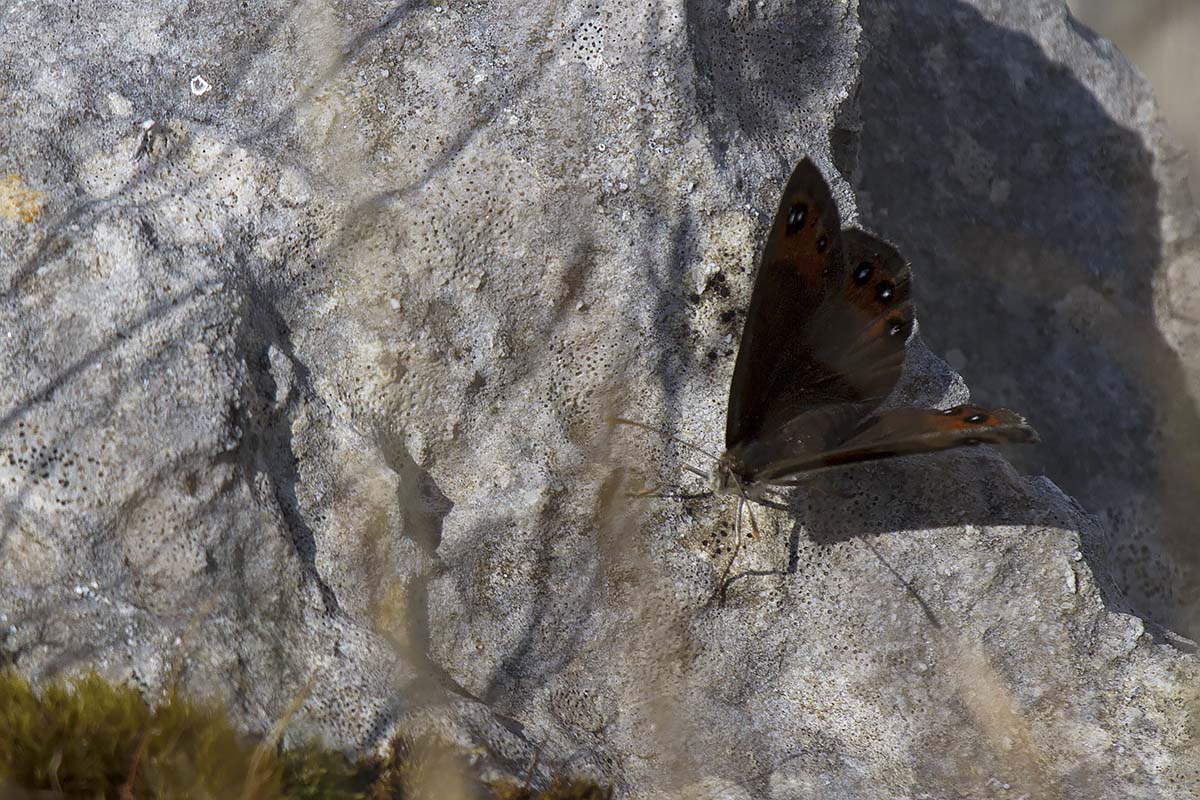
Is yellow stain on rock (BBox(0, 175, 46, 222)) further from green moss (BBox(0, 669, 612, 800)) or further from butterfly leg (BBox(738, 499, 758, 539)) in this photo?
butterfly leg (BBox(738, 499, 758, 539))

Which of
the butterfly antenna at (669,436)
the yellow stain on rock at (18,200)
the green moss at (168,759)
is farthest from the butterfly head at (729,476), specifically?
the yellow stain on rock at (18,200)

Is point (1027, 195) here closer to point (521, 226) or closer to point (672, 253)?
point (672, 253)

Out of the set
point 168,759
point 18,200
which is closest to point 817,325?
point 168,759

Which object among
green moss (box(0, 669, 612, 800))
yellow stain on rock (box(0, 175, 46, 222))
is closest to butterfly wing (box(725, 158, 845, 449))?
green moss (box(0, 669, 612, 800))

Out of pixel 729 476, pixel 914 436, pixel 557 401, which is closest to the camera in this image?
pixel 914 436

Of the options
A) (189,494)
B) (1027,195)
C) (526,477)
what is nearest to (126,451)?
(189,494)

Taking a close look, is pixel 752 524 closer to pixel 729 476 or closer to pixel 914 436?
pixel 729 476
